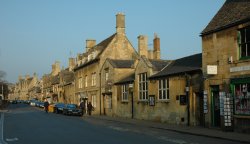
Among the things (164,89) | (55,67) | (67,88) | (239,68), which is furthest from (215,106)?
(55,67)

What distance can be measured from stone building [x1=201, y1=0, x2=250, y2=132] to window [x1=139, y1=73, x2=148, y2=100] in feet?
32.6

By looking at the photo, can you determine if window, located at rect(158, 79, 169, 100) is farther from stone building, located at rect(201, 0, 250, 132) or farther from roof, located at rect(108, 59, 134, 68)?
roof, located at rect(108, 59, 134, 68)

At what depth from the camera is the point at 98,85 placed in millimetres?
49250

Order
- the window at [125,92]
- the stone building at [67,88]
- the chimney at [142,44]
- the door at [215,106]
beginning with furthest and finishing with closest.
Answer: the stone building at [67,88], the chimney at [142,44], the window at [125,92], the door at [215,106]

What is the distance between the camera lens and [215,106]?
75.7ft

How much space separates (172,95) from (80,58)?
1531 inches

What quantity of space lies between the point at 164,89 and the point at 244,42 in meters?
10.2

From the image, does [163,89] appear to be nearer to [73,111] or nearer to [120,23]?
[73,111]

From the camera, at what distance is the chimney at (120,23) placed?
173 feet

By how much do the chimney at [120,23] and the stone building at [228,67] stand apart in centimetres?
2951

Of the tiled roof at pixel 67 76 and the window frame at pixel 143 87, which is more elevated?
the tiled roof at pixel 67 76

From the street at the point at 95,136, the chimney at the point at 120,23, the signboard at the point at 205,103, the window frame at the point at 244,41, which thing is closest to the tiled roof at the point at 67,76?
the chimney at the point at 120,23

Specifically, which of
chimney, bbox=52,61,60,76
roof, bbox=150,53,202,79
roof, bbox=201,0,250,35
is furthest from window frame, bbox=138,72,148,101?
chimney, bbox=52,61,60,76

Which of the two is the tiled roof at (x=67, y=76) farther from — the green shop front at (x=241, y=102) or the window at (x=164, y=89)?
the green shop front at (x=241, y=102)
